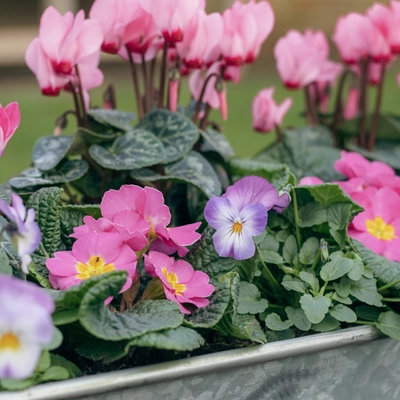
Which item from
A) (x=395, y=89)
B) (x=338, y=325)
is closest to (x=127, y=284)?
(x=338, y=325)

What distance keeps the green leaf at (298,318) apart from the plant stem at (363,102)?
79 centimetres

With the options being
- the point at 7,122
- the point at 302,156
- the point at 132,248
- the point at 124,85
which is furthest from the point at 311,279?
the point at 124,85

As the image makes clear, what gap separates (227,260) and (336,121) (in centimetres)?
88

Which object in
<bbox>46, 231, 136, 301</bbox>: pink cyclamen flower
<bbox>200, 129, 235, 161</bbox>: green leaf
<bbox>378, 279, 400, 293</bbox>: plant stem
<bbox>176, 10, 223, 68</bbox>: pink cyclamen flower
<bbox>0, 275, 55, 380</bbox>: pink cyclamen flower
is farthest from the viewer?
<bbox>200, 129, 235, 161</bbox>: green leaf

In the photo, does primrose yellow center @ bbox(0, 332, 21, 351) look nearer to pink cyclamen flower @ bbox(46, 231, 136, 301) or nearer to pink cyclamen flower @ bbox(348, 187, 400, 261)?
pink cyclamen flower @ bbox(46, 231, 136, 301)

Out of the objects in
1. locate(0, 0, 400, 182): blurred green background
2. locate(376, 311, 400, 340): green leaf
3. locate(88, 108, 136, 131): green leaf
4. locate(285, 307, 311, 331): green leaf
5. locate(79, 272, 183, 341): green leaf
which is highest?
locate(88, 108, 136, 131): green leaf

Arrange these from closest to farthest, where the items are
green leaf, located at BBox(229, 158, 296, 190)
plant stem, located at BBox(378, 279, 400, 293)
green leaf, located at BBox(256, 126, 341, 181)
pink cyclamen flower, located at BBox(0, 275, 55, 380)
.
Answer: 1. pink cyclamen flower, located at BBox(0, 275, 55, 380)
2. plant stem, located at BBox(378, 279, 400, 293)
3. green leaf, located at BBox(229, 158, 296, 190)
4. green leaf, located at BBox(256, 126, 341, 181)

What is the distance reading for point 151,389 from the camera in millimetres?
695

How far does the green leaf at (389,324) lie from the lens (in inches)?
32.6

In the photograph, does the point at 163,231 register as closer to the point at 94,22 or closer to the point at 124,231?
the point at 124,231

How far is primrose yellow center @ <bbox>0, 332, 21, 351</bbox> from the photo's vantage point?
0.59 metres

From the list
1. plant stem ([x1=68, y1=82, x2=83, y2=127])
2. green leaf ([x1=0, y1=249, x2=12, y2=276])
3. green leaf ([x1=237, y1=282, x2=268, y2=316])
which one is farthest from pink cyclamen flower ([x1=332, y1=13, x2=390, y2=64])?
green leaf ([x1=0, y1=249, x2=12, y2=276])

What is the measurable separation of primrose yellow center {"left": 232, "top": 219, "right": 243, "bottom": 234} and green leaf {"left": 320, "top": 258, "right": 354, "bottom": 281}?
0.13 m

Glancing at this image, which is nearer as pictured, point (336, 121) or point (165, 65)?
point (165, 65)
